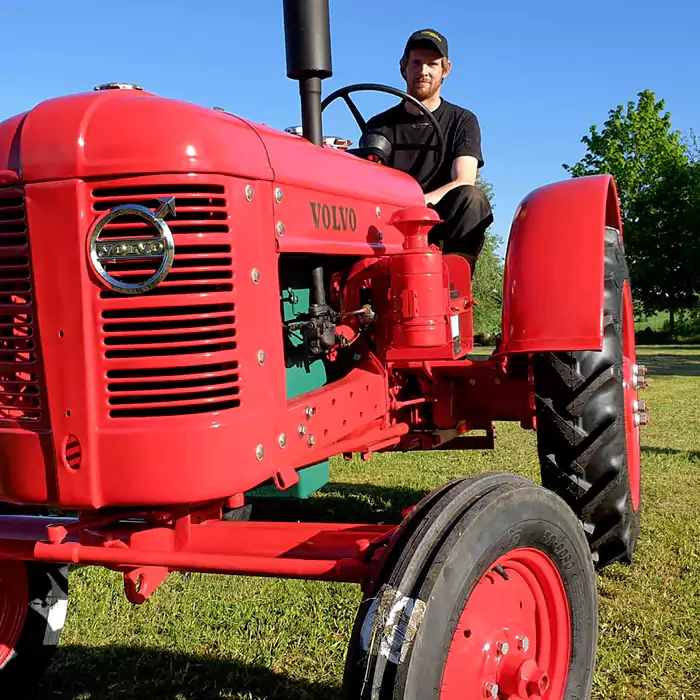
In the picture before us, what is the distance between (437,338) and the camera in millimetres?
2605

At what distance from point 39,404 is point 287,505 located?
2.81 meters

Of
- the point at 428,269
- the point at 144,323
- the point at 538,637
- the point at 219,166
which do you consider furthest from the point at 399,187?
the point at 538,637

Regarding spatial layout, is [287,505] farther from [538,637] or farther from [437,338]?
[538,637]

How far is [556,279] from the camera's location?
8.93ft

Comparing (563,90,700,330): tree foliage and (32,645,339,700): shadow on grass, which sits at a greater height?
(563,90,700,330): tree foliage

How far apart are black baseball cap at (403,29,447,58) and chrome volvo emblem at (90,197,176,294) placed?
256 cm

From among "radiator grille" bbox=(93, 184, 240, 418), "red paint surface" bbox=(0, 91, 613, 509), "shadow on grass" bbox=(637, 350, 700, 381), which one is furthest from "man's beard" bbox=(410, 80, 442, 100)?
"shadow on grass" bbox=(637, 350, 700, 381)

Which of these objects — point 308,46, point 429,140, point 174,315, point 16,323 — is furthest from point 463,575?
point 429,140

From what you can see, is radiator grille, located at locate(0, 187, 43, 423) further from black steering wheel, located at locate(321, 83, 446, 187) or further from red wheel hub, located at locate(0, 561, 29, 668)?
black steering wheel, located at locate(321, 83, 446, 187)

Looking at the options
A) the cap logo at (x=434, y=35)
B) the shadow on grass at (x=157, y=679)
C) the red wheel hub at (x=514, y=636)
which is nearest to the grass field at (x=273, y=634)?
the shadow on grass at (x=157, y=679)

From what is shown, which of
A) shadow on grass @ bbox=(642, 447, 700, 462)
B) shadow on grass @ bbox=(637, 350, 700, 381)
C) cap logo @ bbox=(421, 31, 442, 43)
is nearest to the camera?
cap logo @ bbox=(421, 31, 442, 43)

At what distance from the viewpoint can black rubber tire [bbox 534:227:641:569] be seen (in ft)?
9.37

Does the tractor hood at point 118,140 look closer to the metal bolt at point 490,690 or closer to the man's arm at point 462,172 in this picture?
the metal bolt at point 490,690

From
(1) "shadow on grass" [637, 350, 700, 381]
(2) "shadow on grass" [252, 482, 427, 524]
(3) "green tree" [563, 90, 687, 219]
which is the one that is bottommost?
(2) "shadow on grass" [252, 482, 427, 524]
